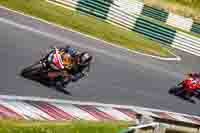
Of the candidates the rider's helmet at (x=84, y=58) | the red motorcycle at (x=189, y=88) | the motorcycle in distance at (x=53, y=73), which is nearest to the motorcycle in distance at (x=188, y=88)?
the red motorcycle at (x=189, y=88)

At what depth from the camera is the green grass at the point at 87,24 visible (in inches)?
1091

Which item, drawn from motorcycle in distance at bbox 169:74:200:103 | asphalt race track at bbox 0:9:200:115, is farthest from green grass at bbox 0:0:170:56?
motorcycle in distance at bbox 169:74:200:103

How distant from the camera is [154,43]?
112ft

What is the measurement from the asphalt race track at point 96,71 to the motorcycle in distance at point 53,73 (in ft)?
1.11

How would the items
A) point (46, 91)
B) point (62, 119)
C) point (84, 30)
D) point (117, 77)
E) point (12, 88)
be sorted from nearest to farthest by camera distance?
point (62, 119)
point (12, 88)
point (46, 91)
point (117, 77)
point (84, 30)

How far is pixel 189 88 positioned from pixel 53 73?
756cm

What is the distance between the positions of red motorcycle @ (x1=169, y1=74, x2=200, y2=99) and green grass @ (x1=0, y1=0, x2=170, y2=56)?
Answer: 641cm

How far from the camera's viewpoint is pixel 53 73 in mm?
17781

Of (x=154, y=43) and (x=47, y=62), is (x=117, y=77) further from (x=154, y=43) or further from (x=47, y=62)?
(x=154, y=43)

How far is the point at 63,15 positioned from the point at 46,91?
13.2 metres

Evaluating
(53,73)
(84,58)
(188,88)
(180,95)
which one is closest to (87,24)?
(180,95)

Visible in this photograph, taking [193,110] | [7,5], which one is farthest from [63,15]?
[193,110]

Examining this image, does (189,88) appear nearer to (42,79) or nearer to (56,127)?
(42,79)

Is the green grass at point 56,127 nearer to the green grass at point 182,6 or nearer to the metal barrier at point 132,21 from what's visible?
the metal barrier at point 132,21
